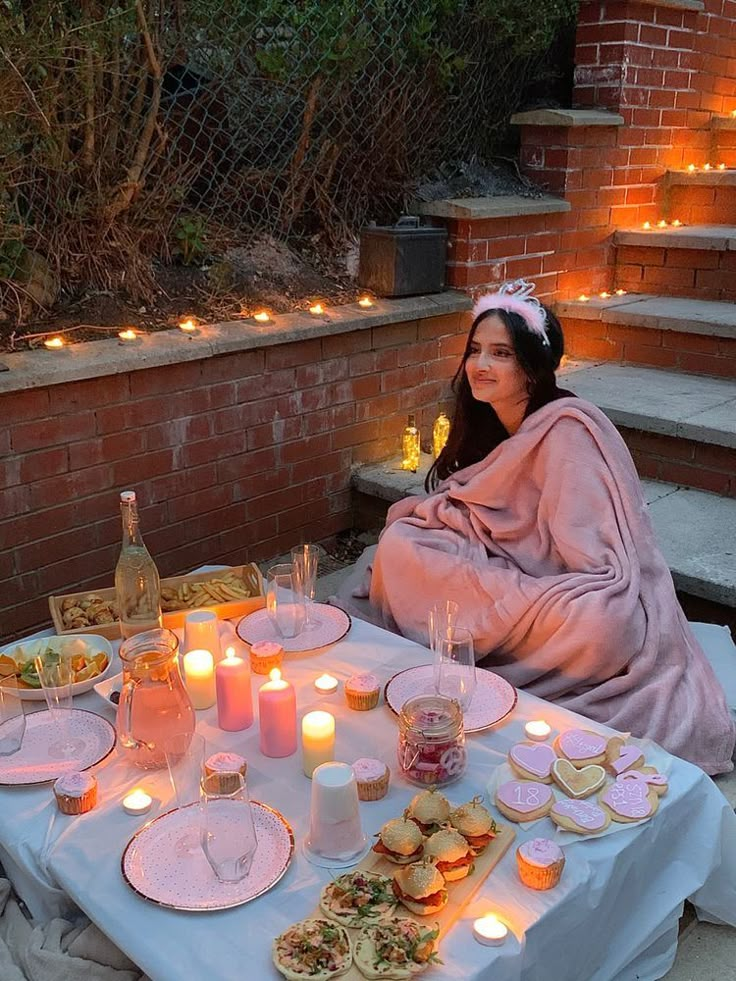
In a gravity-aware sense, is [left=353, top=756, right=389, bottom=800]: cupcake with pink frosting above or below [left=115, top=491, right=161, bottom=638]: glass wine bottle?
below

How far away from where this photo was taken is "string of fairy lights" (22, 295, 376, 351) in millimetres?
3205

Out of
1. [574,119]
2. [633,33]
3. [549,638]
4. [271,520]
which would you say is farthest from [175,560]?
[633,33]

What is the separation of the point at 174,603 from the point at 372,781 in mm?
930

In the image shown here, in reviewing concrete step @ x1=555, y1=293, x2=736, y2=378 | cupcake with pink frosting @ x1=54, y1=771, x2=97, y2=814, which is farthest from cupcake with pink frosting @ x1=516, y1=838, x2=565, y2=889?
concrete step @ x1=555, y1=293, x2=736, y2=378

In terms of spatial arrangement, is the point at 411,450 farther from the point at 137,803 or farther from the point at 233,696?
the point at 137,803

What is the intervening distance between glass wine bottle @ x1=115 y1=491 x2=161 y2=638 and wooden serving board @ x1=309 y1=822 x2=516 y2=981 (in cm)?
93

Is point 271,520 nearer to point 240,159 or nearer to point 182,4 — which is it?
point 240,159

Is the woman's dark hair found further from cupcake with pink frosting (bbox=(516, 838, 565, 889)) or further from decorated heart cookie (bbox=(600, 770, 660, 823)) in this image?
cupcake with pink frosting (bbox=(516, 838, 565, 889))

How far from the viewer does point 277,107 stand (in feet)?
13.2

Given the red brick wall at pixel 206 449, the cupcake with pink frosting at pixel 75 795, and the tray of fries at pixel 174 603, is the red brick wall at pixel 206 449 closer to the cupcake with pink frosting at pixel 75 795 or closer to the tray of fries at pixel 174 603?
the tray of fries at pixel 174 603

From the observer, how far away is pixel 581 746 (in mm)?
1846

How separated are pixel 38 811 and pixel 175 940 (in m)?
0.45

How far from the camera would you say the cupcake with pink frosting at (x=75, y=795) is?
1.71 meters

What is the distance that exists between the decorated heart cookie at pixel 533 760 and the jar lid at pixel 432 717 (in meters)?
0.13
